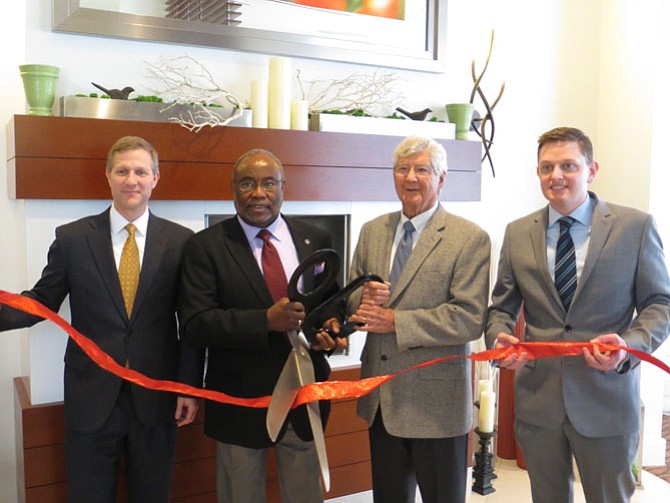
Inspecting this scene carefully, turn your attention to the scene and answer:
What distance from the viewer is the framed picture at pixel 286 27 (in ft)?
8.75

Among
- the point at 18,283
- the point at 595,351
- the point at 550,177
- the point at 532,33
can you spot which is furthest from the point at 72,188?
the point at 532,33

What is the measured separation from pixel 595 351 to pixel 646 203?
223 centimetres

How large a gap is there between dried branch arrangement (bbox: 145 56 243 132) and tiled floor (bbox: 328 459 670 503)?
1801mm

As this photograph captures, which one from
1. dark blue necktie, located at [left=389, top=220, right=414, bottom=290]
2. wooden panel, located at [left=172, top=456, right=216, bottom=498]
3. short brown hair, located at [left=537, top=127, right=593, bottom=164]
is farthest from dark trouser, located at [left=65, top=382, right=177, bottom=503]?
short brown hair, located at [left=537, top=127, right=593, bottom=164]

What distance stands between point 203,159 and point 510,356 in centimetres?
146

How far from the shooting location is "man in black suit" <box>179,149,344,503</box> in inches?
80.7

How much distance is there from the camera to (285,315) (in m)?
1.87

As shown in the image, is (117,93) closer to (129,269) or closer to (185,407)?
(129,269)

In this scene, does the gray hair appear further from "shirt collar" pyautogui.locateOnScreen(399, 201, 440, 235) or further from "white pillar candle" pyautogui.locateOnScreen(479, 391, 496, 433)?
"white pillar candle" pyautogui.locateOnScreen(479, 391, 496, 433)

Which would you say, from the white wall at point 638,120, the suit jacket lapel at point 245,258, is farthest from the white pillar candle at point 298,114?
the white wall at point 638,120

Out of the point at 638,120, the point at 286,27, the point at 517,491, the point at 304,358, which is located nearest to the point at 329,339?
the point at 304,358

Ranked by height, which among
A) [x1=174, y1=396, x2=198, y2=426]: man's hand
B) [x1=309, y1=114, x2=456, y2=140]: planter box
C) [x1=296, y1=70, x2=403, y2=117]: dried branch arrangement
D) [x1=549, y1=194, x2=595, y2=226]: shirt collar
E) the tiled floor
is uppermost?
[x1=296, y1=70, x2=403, y2=117]: dried branch arrangement

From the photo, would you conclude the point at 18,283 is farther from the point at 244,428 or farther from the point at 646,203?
the point at 646,203

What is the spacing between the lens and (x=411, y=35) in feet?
11.0
